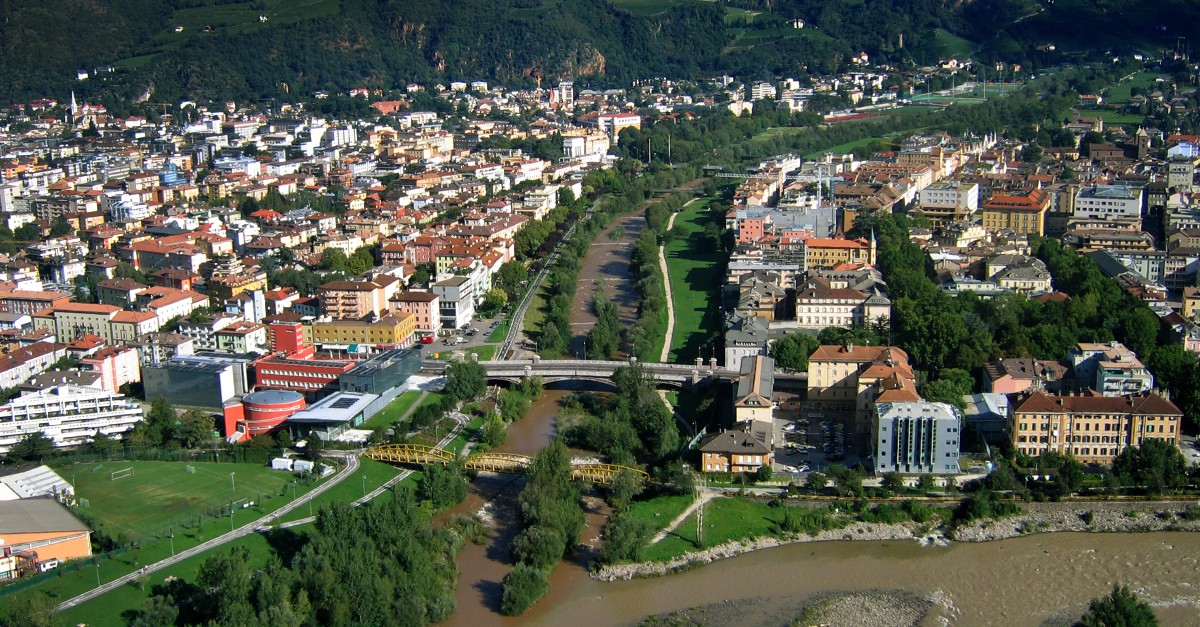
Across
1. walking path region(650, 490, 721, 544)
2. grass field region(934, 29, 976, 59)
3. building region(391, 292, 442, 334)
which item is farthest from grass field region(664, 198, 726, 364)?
grass field region(934, 29, 976, 59)

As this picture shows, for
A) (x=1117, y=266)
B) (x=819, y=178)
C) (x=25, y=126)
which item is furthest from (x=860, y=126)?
(x=25, y=126)

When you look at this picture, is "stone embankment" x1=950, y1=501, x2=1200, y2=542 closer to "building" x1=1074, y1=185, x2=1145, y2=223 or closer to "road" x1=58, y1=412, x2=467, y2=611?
"road" x1=58, y1=412, x2=467, y2=611

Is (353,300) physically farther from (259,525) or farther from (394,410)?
(259,525)

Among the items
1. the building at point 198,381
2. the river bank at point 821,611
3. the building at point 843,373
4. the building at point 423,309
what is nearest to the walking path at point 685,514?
the river bank at point 821,611

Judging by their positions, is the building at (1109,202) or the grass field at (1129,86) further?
the grass field at (1129,86)

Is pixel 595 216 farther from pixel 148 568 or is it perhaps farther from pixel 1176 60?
pixel 1176 60

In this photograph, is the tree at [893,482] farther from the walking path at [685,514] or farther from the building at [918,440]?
the walking path at [685,514]
